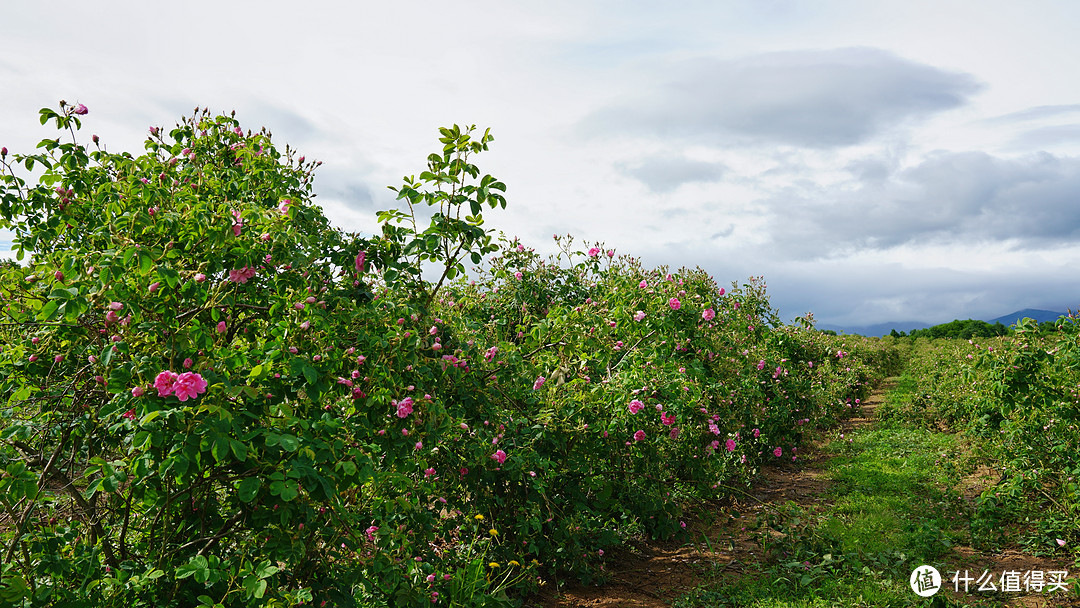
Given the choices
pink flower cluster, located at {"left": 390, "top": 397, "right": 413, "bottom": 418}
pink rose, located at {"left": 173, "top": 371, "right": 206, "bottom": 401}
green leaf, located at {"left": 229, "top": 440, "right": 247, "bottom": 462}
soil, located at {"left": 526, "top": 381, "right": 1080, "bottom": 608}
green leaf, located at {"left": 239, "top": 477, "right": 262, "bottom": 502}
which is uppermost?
pink rose, located at {"left": 173, "top": 371, "right": 206, "bottom": 401}

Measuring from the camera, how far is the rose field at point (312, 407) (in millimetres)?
2225

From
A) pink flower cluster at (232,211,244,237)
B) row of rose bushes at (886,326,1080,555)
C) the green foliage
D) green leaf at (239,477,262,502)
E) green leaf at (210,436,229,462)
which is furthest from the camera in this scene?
the green foliage

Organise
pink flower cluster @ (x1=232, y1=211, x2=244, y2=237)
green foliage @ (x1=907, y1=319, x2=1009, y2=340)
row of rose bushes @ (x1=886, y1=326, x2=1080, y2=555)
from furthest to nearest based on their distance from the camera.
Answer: green foliage @ (x1=907, y1=319, x2=1009, y2=340) → row of rose bushes @ (x1=886, y1=326, x2=1080, y2=555) → pink flower cluster @ (x1=232, y1=211, x2=244, y2=237)

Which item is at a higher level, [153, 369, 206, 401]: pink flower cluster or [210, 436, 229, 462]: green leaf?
[153, 369, 206, 401]: pink flower cluster

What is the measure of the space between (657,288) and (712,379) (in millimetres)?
1077

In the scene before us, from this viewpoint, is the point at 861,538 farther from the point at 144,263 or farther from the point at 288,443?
the point at 144,263

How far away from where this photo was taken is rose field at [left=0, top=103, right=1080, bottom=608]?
222 centimetres

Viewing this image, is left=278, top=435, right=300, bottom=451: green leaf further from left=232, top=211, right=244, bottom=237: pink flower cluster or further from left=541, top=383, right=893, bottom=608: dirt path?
left=541, top=383, right=893, bottom=608: dirt path

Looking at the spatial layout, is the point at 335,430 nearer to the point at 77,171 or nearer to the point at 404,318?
the point at 404,318

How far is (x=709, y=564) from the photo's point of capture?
15.6 ft

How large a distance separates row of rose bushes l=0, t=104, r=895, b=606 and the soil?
0.22 m

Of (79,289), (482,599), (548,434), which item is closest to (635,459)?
(548,434)

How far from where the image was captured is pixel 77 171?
11.1 ft

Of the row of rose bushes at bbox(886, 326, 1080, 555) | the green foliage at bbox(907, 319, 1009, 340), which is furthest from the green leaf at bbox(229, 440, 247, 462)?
the green foliage at bbox(907, 319, 1009, 340)
